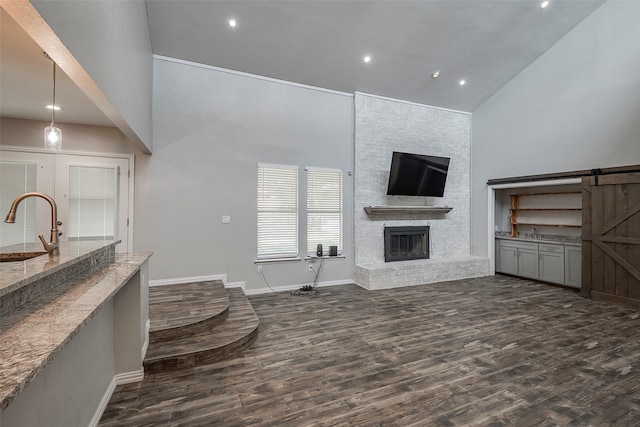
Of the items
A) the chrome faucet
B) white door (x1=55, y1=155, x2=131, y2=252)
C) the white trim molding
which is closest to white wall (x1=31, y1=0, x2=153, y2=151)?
the white trim molding

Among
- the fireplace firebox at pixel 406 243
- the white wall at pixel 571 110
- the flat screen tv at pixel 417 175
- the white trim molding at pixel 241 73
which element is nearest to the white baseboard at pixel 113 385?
the white trim molding at pixel 241 73

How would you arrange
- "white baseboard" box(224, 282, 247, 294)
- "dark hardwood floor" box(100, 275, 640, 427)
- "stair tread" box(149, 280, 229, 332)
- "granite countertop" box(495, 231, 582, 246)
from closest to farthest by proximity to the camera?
"dark hardwood floor" box(100, 275, 640, 427), "stair tread" box(149, 280, 229, 332), "white baseboard" box(224, 282, 247, 294), "granite countertop" box(495, 231, 582, 246)

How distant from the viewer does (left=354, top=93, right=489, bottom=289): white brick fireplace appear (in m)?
5.85

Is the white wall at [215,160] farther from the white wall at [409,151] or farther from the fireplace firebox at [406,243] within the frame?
the fireplace firebox at [406,243]

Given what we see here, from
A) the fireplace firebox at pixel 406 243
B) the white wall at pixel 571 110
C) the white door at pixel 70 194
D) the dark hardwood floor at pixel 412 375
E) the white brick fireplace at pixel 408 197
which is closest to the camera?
the dark hardwood floor at pixel 412 375

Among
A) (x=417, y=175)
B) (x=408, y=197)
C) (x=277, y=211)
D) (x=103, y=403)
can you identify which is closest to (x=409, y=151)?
(x=417, y=175)

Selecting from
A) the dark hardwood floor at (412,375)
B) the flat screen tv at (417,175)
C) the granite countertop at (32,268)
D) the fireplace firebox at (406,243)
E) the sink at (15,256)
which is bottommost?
the dark hardwood floor at (412,375)

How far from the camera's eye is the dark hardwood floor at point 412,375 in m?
2.13

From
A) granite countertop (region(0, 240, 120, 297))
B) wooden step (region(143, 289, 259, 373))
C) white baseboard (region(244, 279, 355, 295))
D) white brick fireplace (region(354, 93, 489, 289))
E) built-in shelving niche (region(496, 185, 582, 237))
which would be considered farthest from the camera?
built-in shelving niche (region(496, 185, 582, 237))

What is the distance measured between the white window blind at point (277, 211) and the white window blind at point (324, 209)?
301 millimetres

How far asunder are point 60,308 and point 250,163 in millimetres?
3905

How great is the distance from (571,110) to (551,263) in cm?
295

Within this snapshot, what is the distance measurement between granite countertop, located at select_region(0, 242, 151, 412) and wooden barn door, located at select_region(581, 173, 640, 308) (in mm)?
6722

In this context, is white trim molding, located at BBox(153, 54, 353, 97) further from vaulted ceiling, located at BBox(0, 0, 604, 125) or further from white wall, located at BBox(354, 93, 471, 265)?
white wall, located at BBox(354, 93, 471, 265)
